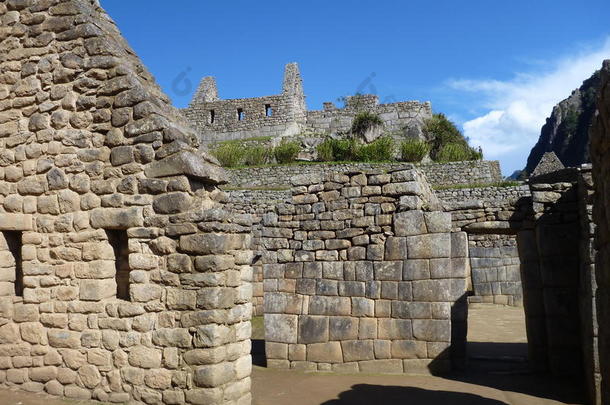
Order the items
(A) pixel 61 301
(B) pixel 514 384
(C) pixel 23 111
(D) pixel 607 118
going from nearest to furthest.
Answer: (D) pixel 607 118 < (A) pixel 61 301 < (C) pixel 23 111 < (B) pixel 514 384

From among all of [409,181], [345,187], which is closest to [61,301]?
[345,187]

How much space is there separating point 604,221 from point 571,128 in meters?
64.4

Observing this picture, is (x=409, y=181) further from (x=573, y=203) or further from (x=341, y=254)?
(x=573, y=203)

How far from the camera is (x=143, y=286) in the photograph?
591cm

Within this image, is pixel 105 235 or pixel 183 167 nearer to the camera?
pixel 183 167

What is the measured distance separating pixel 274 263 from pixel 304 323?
1.27m

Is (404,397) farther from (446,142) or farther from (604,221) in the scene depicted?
(446,142)

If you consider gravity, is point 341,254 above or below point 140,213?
below

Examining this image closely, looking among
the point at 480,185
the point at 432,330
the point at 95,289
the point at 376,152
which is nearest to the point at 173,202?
the point at 95,289

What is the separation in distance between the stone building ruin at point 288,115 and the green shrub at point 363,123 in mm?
1757

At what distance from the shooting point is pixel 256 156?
91.0ft

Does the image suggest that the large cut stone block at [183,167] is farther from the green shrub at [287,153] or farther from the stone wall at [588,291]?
the green shrub at [287,153]

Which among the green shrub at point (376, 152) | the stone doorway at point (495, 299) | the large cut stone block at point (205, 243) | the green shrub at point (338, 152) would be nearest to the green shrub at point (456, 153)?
the green shrub at point (376, 152)

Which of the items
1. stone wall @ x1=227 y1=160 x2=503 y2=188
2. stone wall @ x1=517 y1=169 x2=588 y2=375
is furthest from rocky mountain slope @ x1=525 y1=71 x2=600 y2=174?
stone wall @ x1=517 y1=169 x2=588 y2=375
